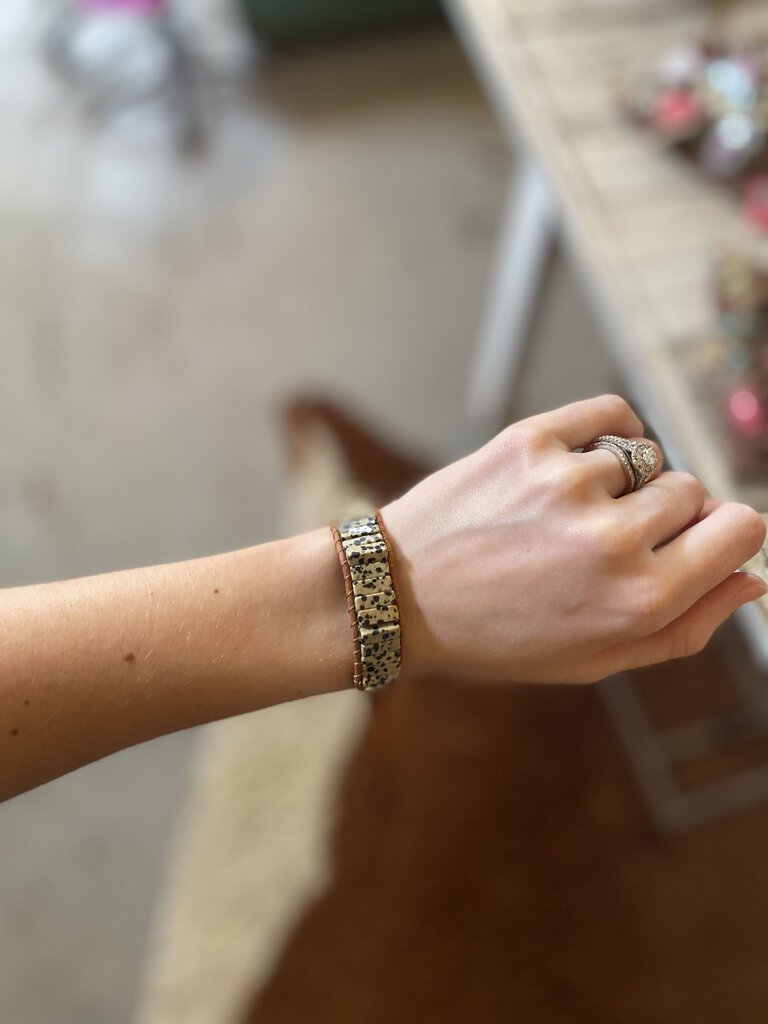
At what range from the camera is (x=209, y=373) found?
1665 mm

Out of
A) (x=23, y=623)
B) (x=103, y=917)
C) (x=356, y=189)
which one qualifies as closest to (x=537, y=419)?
(x=23, y=623)

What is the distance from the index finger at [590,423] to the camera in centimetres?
56

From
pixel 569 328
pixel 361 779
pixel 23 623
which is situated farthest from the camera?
pixel 569 328

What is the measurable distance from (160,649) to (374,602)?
6.0 inches

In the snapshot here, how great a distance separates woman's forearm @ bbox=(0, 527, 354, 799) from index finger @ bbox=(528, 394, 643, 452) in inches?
7.2

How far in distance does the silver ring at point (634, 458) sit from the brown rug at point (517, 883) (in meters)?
0.53

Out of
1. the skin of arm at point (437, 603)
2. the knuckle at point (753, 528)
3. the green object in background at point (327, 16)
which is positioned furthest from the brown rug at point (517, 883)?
the green object in background at point (327, 16)

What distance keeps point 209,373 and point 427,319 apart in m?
0.48

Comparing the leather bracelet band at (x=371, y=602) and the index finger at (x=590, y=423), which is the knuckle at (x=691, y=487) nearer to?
the index finger at (x=590, y=423)

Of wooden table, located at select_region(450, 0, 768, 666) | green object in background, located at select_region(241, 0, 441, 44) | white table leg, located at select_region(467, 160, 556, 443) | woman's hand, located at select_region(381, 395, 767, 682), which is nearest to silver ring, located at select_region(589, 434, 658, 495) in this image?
woman's hand, located at select_region(381, 395, 767, 682)

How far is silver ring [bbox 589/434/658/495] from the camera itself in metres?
0.54

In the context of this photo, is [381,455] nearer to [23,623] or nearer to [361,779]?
[361,779]

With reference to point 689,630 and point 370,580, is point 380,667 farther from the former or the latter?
point 689,630

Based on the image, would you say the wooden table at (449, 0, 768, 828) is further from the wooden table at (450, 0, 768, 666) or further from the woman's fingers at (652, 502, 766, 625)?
the woman's fingers at (652, 502, 766, 625)
